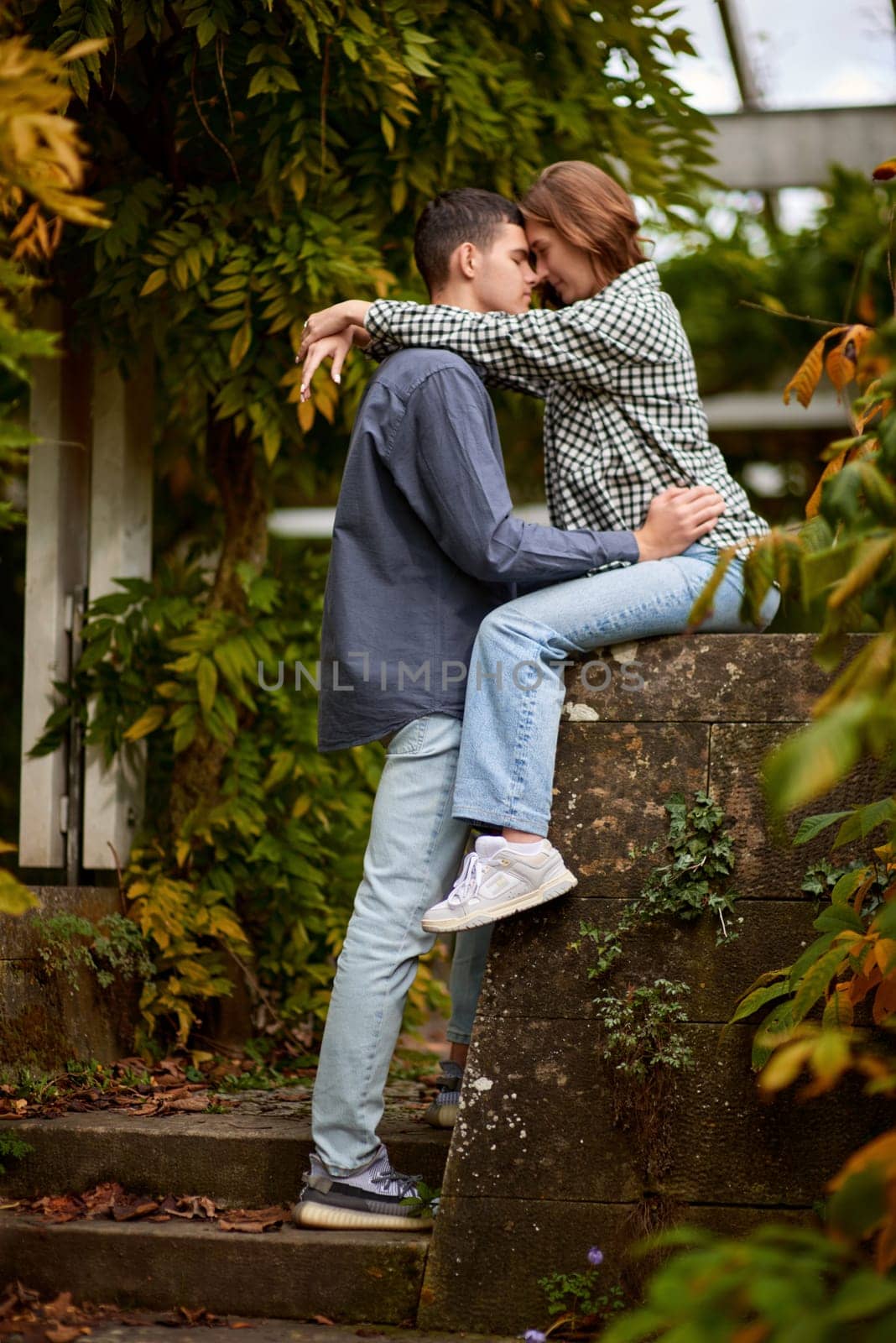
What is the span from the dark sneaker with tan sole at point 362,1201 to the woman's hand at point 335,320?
59.0 inches

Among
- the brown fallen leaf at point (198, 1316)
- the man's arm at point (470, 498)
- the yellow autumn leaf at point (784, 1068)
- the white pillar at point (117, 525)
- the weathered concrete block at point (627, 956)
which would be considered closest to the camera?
the yellow autumn leaf at point (784, 1068)

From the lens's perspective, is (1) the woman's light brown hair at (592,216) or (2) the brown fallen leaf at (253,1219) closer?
(2) the brown fallen leaf at (253,1219)

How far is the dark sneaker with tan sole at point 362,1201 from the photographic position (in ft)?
7.05

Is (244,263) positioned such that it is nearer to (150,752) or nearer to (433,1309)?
(150,752)

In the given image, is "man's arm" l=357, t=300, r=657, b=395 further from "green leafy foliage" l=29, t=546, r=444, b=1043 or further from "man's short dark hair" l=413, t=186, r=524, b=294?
"green leafy foliage" l=29, t=546, r=444, b=1043

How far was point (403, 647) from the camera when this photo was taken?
91.1 inches

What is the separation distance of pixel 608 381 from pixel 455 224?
18.5 inches

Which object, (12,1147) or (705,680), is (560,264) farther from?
(12,1147)

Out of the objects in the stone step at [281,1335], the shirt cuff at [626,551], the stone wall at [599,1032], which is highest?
the shirt cuff at [626,551]

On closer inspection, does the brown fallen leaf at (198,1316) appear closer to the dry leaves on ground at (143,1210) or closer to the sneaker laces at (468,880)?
the dry leaves on ground at (143,1210)

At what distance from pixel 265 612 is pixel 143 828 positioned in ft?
2.12

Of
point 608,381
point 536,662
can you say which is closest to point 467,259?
point 608,381

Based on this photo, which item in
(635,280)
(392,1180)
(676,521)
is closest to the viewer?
(392,1180)

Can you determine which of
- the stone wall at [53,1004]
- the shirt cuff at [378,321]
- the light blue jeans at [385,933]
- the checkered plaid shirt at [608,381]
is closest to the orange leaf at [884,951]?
the light blue jeans at [385,933]
